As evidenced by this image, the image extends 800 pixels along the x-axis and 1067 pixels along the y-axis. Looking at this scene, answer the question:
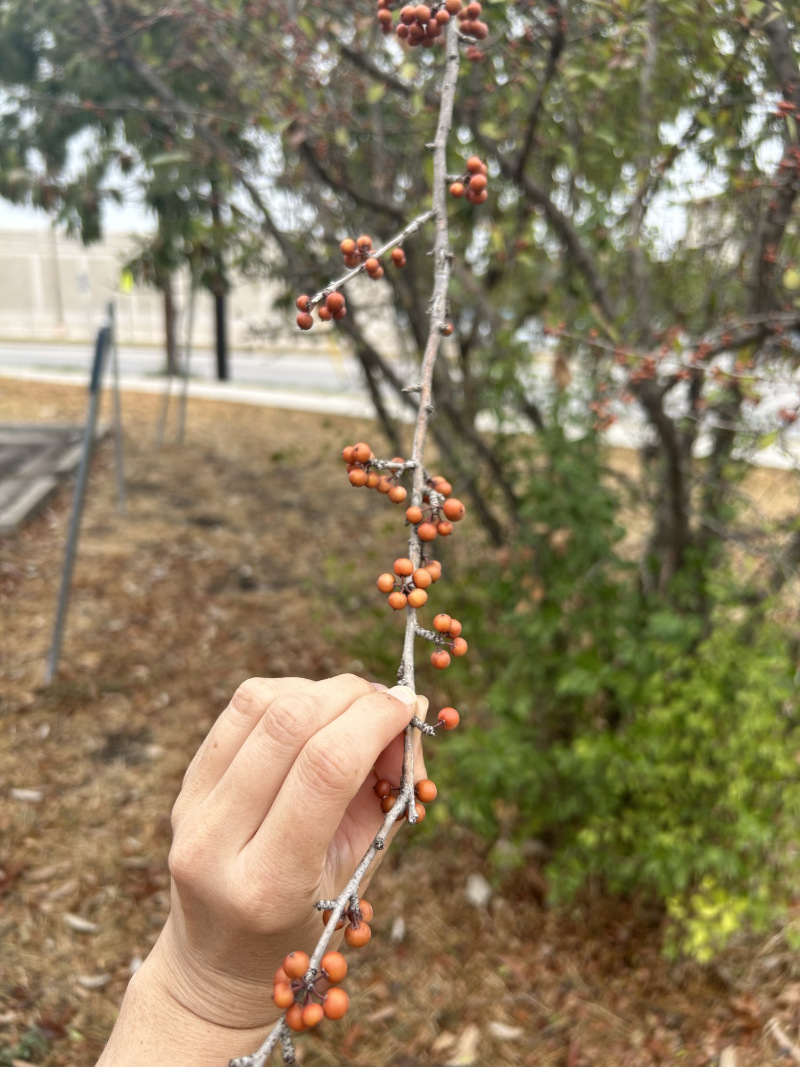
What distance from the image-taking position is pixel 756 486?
6.90m

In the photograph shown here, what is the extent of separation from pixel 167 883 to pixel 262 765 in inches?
105

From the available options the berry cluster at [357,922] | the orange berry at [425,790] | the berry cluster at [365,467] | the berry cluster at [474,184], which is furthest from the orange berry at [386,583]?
the berry cluster at [474,184]

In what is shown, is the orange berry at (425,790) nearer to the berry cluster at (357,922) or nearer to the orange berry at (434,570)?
the berry cluster at (357,922)

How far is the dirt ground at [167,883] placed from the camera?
2625mm

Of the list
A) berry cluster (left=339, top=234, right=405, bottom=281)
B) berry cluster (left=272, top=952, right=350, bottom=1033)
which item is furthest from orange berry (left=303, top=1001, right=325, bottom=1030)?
berry cluster (left=339, top=234, right=405, bottom=281)

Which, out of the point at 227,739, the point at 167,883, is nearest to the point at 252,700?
the point at 227,739

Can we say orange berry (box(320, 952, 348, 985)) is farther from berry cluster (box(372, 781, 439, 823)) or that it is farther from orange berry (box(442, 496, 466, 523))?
orange berry (box(442, 496, 466, 523))

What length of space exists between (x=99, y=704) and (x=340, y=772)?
12.4 ft

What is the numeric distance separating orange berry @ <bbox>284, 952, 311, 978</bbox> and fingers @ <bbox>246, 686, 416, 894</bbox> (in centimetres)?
11

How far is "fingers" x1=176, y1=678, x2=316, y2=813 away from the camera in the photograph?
106 centimetres

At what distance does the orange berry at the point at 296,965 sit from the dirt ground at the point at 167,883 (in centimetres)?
212

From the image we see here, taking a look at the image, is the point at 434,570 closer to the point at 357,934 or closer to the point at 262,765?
the point at 262,765

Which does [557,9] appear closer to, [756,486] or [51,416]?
[756,486]

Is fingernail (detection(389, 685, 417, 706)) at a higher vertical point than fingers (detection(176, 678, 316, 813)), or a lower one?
higher
